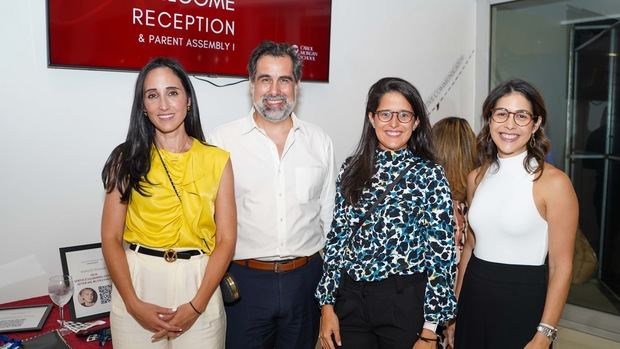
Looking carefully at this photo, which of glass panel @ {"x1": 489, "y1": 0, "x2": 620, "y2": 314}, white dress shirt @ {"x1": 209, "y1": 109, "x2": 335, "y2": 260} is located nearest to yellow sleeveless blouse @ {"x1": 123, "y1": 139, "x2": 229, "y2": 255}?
white dress shirt @ {"x1": 209, "y1": 109, "x2": 335, "y2": 260}

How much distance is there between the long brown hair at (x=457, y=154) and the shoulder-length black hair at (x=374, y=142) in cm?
49

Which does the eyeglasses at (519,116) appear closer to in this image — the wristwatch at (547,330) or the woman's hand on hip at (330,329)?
the wristwatch at (547,330)

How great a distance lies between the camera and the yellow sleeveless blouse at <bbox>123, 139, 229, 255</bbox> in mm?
1798

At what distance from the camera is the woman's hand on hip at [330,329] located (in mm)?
1893

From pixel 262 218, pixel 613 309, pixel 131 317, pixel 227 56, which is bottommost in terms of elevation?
pixel 613 309

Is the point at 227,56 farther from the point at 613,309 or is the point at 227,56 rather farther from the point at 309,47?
the point at 613,309

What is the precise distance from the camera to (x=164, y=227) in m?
1.80

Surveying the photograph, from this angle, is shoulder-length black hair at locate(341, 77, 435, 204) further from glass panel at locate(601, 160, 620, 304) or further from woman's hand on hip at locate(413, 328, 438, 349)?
glass panel at locate(601, 160, 620, 304)

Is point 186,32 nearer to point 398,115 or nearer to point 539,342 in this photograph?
point 398,115

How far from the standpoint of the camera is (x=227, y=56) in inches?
110

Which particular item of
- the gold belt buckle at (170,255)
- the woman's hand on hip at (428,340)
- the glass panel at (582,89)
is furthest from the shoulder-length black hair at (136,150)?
the glass panel at (582,89)

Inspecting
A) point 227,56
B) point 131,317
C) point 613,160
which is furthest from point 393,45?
point 131,317

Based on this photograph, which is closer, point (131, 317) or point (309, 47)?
point (131, 317)

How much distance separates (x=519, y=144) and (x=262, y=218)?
1068 mm
